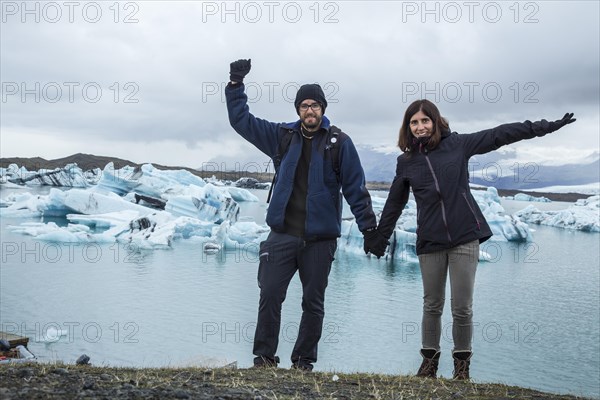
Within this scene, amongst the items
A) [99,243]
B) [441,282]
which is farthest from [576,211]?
[441,282]

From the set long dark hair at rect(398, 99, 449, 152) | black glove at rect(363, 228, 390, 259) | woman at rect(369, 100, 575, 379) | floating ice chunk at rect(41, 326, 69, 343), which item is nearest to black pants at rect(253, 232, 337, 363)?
black glove at rect(363, 228, 390, 259)

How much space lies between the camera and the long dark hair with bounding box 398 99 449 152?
3.97 meters

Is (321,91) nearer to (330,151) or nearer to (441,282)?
(330,151)

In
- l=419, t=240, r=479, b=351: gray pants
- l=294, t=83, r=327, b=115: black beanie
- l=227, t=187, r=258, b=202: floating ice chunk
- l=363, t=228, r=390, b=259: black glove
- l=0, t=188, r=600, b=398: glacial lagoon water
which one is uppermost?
l=227, t=187, r=258, b=202: floating ice chunk

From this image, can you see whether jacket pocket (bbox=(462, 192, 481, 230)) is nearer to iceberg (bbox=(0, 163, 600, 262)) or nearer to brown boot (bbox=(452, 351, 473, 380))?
brown boot (bbox=(452, 351, 473, 380))

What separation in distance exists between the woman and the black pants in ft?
1.22

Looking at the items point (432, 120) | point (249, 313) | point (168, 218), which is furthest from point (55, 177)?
point (432, 120)

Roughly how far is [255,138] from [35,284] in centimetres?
1240

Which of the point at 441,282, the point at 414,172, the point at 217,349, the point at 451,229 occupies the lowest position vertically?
the point at 217,349

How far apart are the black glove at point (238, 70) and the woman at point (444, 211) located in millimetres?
1170

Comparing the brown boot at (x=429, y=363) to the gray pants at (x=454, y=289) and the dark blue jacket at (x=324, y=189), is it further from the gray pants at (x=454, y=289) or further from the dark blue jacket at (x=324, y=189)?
the dark blue jacket at (x=324, y=189)

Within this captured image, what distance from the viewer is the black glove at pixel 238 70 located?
167 inches

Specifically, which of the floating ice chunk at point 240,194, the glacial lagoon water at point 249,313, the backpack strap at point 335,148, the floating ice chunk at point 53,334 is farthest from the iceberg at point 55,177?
the backpack strap at point 335,148

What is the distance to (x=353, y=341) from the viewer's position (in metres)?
11.0
